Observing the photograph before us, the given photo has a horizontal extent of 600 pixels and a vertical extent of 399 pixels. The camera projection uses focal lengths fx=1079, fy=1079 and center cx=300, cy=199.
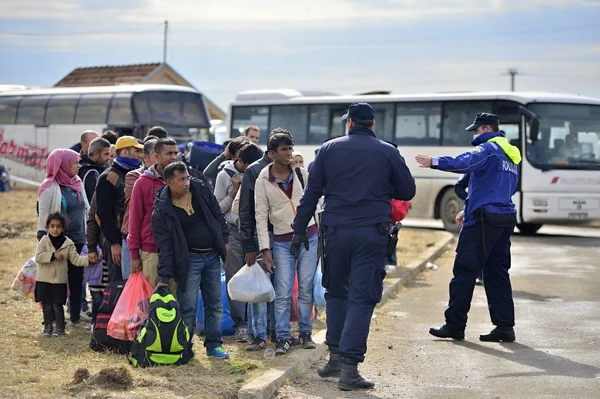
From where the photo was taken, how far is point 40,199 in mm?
9961

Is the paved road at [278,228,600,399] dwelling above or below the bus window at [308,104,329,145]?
below

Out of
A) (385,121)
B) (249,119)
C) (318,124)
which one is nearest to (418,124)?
(385,121)

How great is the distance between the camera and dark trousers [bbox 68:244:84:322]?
10.1 metres

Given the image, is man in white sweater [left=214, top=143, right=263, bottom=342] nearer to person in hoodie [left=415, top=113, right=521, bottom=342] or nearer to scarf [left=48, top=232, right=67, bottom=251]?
scarf [left=48, top=232, right=67, bottom=251]

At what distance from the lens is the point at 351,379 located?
7629 mm

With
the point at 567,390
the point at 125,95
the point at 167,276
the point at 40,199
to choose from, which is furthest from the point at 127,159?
the point at 125,95

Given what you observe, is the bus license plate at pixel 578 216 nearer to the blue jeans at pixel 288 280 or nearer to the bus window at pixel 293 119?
the bus window at pixel 293 119

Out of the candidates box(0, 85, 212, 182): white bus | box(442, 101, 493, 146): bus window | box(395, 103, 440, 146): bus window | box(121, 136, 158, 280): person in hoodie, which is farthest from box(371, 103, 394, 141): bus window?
box(121, 136, 158, 280): person in hoodie

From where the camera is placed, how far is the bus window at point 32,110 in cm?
3716

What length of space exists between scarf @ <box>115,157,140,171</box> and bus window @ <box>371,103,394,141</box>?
17.3 m

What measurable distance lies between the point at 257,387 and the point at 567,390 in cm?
219

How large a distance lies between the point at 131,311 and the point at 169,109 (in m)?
25.3

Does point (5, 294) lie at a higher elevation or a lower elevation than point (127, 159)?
lower

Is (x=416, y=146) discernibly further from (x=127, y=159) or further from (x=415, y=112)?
(x=127, y=159)
